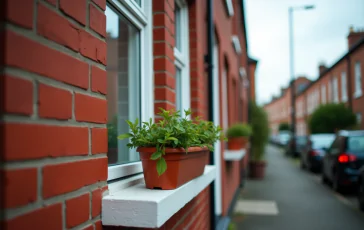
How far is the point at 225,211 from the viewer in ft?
19.8

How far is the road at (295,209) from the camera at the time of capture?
616cm

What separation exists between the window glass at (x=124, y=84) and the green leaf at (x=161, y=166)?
1.80 ft

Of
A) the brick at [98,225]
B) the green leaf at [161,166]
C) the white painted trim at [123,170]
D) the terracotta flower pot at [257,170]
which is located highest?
the green leaf at [161,166]

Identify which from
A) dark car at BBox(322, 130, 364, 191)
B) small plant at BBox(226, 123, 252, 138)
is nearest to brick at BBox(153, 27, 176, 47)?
small plant at BBox(226, 123, 252, 138)

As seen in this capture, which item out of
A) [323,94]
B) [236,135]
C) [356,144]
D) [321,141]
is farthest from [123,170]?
[323,94]

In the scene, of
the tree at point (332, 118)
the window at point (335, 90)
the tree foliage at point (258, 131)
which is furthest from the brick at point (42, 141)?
the window at point (335, 90)

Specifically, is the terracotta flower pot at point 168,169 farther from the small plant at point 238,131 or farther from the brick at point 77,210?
the small plant at point 238,131

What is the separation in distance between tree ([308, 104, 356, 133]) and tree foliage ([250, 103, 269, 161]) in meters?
8.57

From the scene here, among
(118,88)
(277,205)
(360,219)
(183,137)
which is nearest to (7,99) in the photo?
(183,137)

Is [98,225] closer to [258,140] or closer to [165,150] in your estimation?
[165,150]

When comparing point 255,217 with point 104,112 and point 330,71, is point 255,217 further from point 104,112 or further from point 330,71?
point 330,71

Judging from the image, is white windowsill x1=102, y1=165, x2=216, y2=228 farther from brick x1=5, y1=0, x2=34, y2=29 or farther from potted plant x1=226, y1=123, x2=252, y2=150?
potted plant x1=226, y1=123, x2=252, y2=150

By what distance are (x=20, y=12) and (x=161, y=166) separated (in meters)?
0.91

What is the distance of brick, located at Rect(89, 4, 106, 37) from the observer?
1.35 metres
